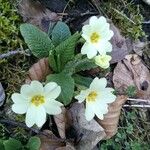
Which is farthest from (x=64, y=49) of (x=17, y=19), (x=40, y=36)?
(x=17, y=19)

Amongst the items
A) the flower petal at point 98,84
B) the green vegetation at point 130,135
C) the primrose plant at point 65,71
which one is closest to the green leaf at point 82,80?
the primrose plant at point 65,71

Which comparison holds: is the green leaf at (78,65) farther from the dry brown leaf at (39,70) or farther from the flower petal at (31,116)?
the flower petal at (31,116)

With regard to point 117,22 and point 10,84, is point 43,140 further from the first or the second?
point 117,22

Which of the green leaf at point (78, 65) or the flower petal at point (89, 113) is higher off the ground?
the green leaf at point (78, 65)

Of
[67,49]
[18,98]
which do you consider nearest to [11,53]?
[67,49]

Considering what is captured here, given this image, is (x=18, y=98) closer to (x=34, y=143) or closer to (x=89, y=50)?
(x=34, y=143)

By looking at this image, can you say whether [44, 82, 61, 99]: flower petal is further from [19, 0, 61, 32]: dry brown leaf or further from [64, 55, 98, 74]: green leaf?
[19, 0, 61, 32]: dry brown leaf

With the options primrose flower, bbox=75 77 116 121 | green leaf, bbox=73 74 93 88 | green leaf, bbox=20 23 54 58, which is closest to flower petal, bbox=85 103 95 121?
primrose flower, bbox=75 77 116 121

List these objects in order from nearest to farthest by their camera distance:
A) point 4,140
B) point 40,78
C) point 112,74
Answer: point 4,140 → point 40,78 → point 112,74
